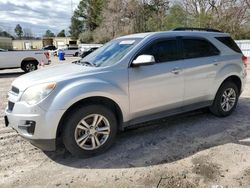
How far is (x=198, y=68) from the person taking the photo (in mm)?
4711

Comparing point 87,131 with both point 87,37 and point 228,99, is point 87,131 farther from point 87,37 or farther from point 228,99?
point 87,37

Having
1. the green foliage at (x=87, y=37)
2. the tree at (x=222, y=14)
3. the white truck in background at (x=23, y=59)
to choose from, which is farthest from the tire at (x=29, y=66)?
the green foliage at (x=87, y=37)

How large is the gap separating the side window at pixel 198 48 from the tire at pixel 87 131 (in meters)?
1.90

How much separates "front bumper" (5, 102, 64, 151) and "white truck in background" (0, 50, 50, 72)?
37.1ft

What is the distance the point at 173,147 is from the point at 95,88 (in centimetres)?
155

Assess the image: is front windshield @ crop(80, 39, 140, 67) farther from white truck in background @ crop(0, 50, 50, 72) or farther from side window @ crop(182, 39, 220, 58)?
white truck in background @ crop(0, 50, 50, 72)

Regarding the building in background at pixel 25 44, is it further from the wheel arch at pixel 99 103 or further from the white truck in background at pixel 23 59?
the wheel arch at pixel 99 103

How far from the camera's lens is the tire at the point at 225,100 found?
522cm

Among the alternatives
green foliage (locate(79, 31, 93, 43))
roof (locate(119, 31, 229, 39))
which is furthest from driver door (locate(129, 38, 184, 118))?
green foliage (locate(79, 31, 93, 43))

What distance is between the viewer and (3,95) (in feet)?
26.6

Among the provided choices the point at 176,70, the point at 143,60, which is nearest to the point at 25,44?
the point at 176,70

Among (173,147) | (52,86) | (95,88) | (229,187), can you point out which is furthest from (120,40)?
(229,187)

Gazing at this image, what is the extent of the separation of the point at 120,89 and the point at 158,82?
72cm

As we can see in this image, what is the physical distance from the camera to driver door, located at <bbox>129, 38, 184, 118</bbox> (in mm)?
4027
